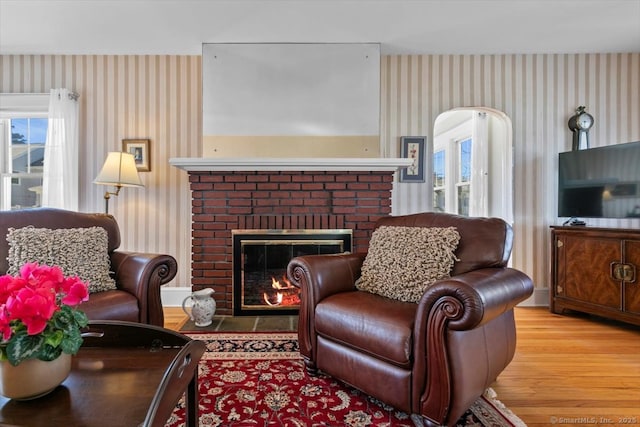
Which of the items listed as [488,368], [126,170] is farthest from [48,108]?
[488,368]

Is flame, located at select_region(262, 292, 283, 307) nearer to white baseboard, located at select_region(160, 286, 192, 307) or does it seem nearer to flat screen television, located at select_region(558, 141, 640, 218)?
white baseboard, located at select_region(160, 286, 192, 307)

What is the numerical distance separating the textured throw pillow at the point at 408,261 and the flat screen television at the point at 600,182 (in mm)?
1866

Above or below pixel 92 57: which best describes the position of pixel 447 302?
below

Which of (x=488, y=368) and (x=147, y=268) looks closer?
(x=488, y=368)

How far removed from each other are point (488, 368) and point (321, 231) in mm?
1643

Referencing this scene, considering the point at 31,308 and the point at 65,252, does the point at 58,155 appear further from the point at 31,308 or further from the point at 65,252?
the point at 31,308

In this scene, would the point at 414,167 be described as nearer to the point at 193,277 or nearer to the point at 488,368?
the point at 488,368

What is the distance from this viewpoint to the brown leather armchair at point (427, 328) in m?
1.26

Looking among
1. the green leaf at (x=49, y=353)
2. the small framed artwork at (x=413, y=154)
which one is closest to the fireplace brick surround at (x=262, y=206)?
the small framed artwork at (x=413, y=154)

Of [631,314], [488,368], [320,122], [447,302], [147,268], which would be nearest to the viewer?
[447,302]

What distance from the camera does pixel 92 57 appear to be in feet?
10.3

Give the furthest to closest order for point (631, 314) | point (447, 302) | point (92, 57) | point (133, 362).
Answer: point (92, 57)
point (631, 314)
point (447, 302)
point (133, 362)

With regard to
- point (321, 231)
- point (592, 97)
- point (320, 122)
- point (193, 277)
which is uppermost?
point (592, 97)

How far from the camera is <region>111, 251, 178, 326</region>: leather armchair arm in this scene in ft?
6.22
